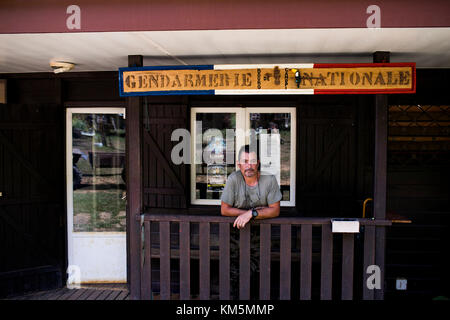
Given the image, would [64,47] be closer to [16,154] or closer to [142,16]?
[142,16]

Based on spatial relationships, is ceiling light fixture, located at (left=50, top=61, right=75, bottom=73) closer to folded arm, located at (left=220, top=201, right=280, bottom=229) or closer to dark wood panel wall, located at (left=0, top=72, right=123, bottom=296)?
dark wood panel wall, located at (left=0, top=72, right=123, bottom=296)

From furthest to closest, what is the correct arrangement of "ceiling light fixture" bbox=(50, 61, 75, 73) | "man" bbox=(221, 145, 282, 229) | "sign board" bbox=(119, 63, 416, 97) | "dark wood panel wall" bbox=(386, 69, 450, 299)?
"dark wood panel wall" bbox=(386, 69, 450, 299), "ceiling light fixture" bbox=(50, 61, 75, 73), "man" bbox=(221, 145, 282, 229), "sign board" bbox=(119, 63, 416, 97)

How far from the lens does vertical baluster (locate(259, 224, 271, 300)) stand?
3248 millimetres

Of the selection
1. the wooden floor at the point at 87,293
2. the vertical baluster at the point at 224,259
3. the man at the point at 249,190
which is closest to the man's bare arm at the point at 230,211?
the man at the point at 249,190

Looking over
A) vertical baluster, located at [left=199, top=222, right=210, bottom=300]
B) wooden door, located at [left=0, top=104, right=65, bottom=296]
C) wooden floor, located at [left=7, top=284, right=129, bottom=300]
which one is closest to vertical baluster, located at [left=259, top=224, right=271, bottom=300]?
vertical baluster, located at [left=199, top=222, right=210, bottom=300]

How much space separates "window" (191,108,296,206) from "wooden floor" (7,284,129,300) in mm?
1521

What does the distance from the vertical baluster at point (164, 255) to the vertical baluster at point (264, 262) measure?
863 mm

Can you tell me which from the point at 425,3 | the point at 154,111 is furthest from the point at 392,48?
the point at 154,111

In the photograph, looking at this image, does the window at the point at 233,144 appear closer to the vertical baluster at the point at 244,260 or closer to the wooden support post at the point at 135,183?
the wooden support post at the point at 135,183

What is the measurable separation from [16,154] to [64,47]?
1.87 m

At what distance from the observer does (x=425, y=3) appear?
105 inches

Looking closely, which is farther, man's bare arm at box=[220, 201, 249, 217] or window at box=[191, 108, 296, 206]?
window at box=[191, 108, 296, 206]

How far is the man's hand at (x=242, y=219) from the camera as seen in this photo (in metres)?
3.13

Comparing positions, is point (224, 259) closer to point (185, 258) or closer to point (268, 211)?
point (185, 258)
